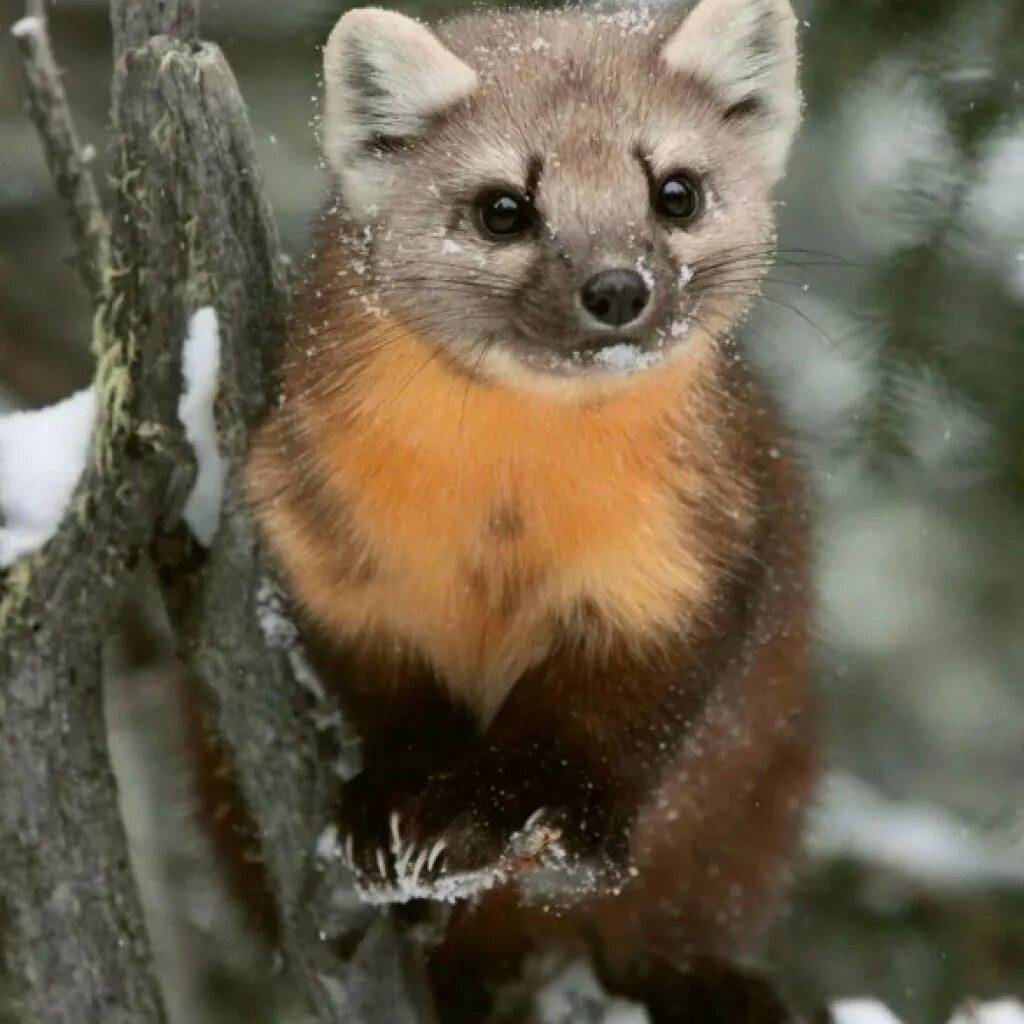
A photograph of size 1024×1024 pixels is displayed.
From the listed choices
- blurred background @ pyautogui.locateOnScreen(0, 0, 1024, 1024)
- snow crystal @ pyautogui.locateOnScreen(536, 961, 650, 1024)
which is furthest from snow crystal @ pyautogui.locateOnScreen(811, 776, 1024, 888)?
snow crystal @ pyautogui.locateOnScreen(536, 961, 650, 1024)

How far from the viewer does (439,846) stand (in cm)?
147

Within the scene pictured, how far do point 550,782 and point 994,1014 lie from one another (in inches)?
31.6

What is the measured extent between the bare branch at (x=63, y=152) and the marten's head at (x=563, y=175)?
31 centimetres

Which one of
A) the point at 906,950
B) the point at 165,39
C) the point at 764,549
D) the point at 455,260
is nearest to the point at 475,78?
the point at 455,260

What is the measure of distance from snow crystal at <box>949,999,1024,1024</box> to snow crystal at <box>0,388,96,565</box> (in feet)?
4.16

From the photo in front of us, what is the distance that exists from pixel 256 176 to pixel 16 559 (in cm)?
43

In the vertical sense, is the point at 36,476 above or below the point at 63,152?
below

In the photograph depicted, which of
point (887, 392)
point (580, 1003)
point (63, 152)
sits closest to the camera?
point (63, 152)

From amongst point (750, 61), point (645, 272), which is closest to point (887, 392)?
point (750, 61)

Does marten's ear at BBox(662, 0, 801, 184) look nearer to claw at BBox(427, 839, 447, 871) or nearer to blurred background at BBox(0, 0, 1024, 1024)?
blurred background at BBox(0, 0, 1024, 1024)

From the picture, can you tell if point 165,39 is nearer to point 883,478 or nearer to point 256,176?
point 256,176

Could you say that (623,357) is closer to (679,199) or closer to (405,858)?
(679,199)

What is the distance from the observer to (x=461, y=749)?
5.42ft

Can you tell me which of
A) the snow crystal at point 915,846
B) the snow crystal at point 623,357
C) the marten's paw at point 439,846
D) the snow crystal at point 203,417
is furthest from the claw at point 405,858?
the snow crystal at point 915,846
